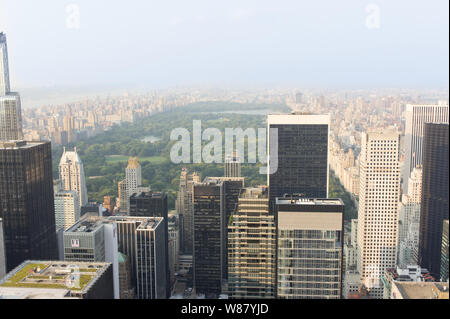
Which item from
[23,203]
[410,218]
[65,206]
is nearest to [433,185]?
[410,218]

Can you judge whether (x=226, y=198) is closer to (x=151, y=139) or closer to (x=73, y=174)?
(x=151, y=139)

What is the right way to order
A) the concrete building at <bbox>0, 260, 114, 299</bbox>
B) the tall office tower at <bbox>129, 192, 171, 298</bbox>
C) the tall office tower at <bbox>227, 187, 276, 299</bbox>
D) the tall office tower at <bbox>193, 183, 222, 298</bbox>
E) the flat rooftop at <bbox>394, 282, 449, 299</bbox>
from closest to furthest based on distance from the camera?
the concrete building at <bbox>0, 260, 114, 299</bbox>
the flat rooftop at <bbox>394, 282, 449, 299</bbox>
the tall office tower at <bbox>227, 187, 276, 299</bbox>
the tall office tower at <bbox>129, 192, 171, 298</bbox>
the tall office tower at <bbox>193, 183, 222, 298</bbox>

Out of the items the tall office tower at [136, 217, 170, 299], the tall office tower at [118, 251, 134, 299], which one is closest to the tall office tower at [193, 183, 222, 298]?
the tall office tower at [136, 217, 170, 299]

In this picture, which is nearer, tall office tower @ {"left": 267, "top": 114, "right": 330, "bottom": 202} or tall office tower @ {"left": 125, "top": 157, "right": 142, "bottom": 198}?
tall office tower @ {"left": 125, "top": 157, "right": 142, "bottom": 198}

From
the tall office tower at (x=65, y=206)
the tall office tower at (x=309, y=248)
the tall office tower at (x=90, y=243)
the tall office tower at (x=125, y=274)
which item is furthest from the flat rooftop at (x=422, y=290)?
the tall office tower at (x=65, y=206)

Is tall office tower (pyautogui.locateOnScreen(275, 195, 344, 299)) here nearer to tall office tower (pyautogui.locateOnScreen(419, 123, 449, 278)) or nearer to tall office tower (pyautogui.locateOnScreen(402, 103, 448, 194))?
tall office tower (pyautogui.locateOnScreen(402, 103, 448, 194))

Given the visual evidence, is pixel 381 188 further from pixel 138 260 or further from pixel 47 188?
pixel 47 188
